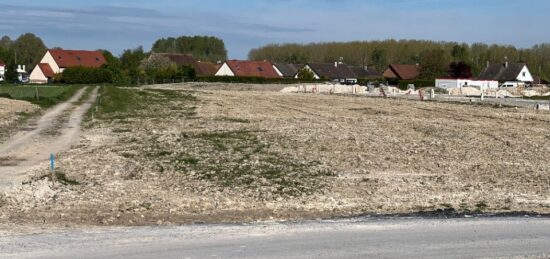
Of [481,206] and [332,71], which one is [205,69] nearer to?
[332,71]

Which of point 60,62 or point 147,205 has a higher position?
point 60,62

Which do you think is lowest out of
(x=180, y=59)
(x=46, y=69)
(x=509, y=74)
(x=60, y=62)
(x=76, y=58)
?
(x=509, y=74)

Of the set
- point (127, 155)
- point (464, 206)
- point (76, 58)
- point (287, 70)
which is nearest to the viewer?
point (464, 206)

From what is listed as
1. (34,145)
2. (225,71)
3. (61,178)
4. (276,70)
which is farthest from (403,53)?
(61,178)

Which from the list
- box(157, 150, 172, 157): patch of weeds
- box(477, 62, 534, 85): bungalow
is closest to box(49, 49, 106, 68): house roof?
box(477, 62, 534, 85): bungalow

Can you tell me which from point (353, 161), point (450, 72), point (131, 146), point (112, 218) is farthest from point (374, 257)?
point (450, 72)

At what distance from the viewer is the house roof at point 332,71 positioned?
448ft

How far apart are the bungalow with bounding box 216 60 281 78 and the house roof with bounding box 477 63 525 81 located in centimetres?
3771

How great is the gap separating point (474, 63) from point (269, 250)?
15116 centimetres

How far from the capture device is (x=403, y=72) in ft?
435

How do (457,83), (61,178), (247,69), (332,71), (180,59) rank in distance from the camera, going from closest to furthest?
(61,178) → (457,83) → (180,59) → (247,69) → (332,71)

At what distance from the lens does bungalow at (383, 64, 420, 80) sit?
430 feet

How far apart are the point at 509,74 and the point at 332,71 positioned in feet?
107

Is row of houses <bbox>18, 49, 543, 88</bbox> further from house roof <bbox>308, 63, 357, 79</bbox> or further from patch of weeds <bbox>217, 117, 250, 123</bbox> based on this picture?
patch of weeds <bbox>217, 117, 250, 123</bbox>
